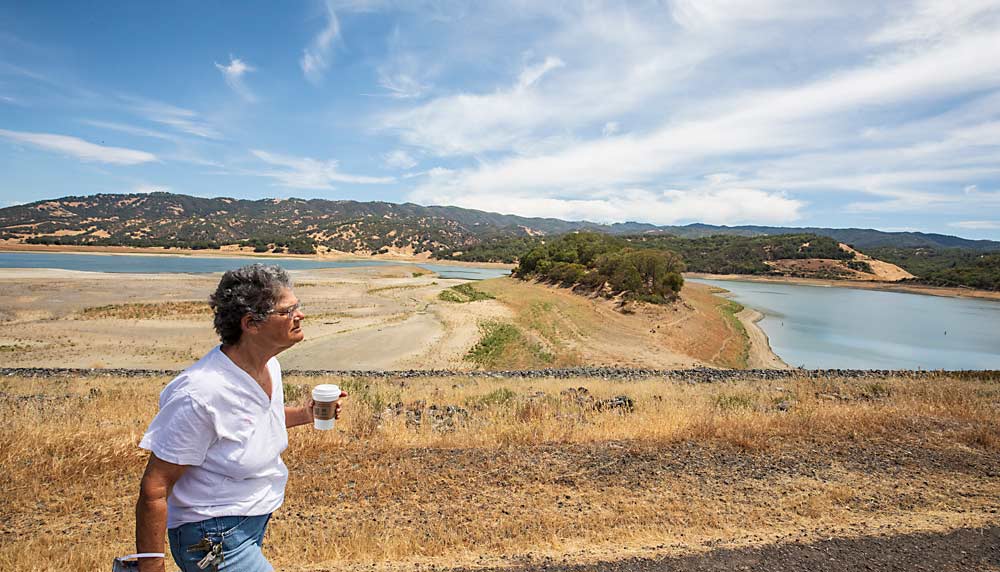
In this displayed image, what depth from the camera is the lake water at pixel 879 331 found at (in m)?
30.3

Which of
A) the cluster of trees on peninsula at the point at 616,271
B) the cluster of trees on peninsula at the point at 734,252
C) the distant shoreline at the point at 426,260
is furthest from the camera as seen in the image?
the cluster of trees on peninsula at the point at 734,252

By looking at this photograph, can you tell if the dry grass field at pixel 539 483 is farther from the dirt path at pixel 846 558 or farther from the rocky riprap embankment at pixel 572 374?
the rocky riprap embankment at pixel 572 374

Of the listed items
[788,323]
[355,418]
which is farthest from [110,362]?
[788,323]

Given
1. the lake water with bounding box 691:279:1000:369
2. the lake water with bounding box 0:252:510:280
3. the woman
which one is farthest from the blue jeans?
the lake water with bounding box 0:252:510:280

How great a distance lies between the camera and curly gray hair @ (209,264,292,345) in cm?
211

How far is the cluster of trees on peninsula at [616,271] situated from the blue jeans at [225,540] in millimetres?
39569

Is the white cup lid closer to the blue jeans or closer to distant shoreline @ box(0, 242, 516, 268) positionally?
the blue jeans

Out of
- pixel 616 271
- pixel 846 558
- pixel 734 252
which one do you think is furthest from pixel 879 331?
pixel 734 252

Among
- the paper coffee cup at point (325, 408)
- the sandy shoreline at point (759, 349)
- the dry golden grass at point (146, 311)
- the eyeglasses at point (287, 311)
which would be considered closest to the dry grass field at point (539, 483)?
the paper coffee cup at point (325, 408)

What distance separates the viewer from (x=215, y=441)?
1.92 m

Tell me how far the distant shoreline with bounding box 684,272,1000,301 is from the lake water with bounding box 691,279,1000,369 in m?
7.75

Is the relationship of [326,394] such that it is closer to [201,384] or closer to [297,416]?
[297,416]

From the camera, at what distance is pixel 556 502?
4.78m

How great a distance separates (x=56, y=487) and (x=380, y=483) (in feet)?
9.86
